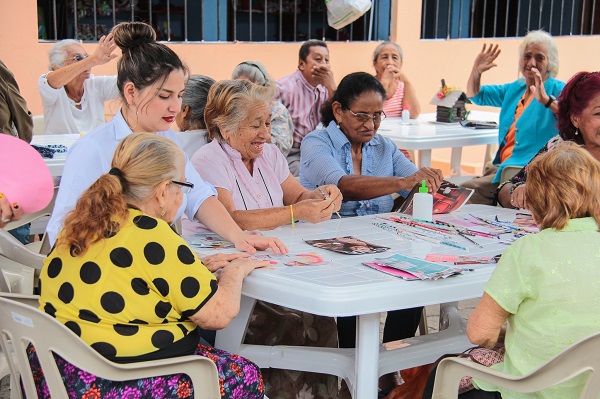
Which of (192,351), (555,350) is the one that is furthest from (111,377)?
(555,350)

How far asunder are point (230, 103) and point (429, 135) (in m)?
2.83

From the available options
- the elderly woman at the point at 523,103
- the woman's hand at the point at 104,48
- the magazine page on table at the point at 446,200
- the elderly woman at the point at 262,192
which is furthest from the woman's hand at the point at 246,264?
the elderly woman at the point at 523,103

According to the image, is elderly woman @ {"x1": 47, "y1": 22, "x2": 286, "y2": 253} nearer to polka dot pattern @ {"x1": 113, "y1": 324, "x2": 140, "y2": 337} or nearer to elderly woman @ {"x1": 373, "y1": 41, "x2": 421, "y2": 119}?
polka dot pattern @ {"x1": 113, "y1": 324, "x2": 140, "y2": 337}

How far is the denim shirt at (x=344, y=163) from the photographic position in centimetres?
387

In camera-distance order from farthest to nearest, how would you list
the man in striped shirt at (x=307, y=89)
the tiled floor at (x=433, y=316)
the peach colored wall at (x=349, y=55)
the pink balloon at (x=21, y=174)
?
1. the peach colored wall at (x=349, y=55)
2. the man in striped shirt at (x=307, y=89)
3. the tiled floor at (x=433, y=316)
4. the pink balloon at (x=21, y=174)

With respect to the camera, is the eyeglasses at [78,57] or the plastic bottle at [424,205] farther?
the eyeglasses at [78,57]

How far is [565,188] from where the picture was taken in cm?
217

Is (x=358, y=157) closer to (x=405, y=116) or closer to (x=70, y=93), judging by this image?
(x=70, y=93)

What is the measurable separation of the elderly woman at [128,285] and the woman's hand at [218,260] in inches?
10.4

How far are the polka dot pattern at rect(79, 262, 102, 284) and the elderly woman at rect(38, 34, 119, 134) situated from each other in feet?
11.5

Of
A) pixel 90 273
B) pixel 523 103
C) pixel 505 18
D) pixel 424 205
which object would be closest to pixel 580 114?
pixel 424 205

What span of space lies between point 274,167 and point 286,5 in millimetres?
4839

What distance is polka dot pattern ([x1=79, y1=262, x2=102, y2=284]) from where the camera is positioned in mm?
2186

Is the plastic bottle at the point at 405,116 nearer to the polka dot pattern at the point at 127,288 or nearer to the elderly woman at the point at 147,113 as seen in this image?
the elderly woman at the point at 147,113
